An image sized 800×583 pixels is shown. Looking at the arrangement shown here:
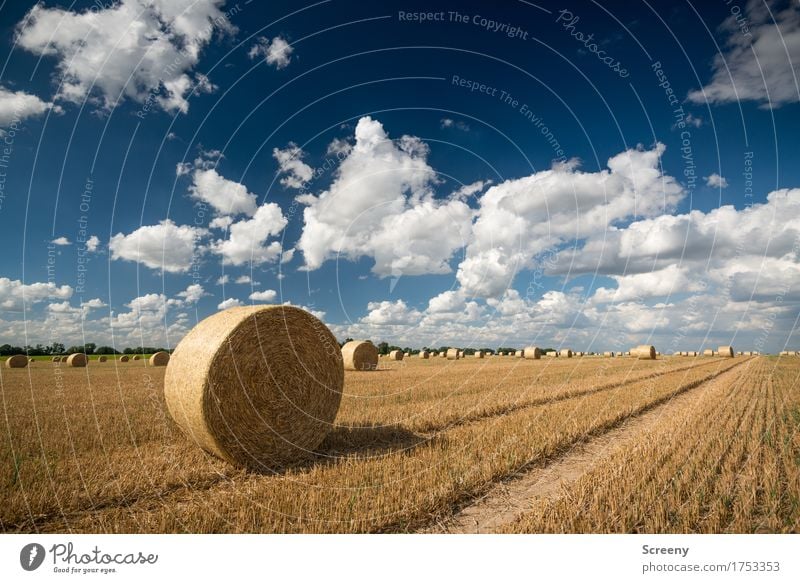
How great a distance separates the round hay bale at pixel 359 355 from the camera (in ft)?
67.8

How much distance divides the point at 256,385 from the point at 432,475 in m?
2.90

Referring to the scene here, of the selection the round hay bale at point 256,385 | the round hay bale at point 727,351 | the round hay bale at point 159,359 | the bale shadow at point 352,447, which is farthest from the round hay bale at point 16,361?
the round hay bale at point 727,351

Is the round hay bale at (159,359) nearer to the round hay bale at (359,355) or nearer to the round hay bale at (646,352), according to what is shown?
the round hay bale at (359,355)

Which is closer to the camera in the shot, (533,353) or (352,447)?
(352,447)

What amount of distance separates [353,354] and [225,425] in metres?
14.6

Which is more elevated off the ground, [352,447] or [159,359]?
[352,447]

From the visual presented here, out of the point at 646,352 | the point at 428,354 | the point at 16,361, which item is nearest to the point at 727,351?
the point at 646,352

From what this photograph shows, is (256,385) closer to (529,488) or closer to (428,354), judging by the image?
(529,488)

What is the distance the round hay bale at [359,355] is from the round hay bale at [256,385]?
13.3 m

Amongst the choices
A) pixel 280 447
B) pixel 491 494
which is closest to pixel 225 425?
pixel 280 447

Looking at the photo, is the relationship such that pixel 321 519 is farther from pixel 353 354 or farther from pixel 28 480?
pixel 353 354

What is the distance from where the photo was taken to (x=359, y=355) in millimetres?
21016

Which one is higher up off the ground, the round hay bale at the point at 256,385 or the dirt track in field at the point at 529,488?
the round hay bale at the point at 256,385

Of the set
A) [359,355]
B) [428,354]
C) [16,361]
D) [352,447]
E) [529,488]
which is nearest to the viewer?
[529,488]
